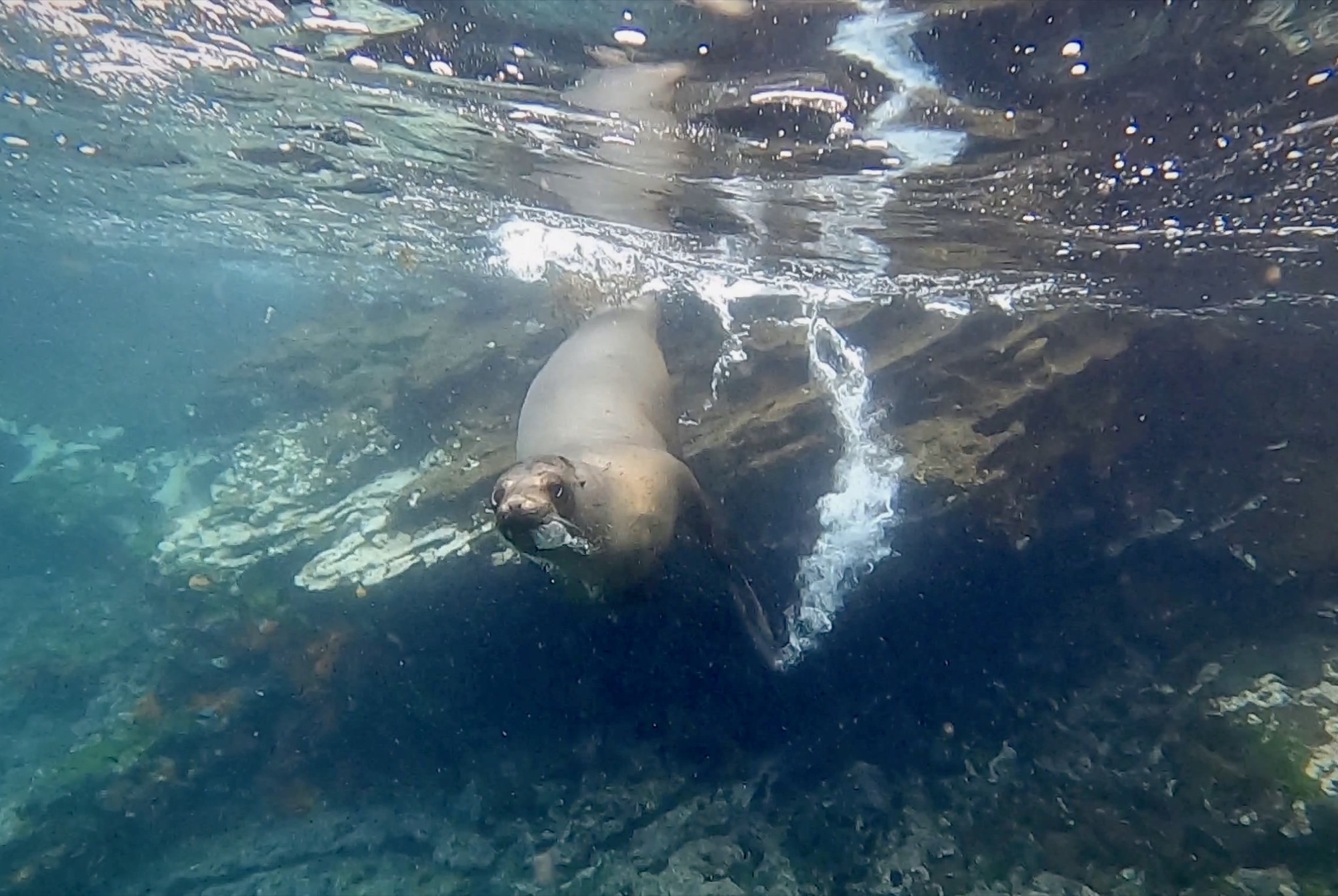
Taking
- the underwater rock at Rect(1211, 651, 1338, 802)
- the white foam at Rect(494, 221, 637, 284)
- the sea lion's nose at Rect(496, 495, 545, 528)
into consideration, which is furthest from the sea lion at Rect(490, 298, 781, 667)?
the white foam at Rect(494, 221, 637, 284)

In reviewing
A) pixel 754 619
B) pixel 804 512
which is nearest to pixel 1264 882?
pixel 754 619

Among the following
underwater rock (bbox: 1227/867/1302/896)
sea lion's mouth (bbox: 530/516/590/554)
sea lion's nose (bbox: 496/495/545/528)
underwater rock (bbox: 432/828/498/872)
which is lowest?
underwater rock (bbox: 432/828/498/872)

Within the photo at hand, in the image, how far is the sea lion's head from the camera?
432 cm

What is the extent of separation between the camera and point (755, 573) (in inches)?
358

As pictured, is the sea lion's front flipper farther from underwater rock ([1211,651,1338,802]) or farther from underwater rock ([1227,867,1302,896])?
underwater rock ([1211,651,1338,802])

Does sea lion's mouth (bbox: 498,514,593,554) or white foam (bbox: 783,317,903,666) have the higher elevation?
sea lion's mouth (bbox: 498,514,593,554)

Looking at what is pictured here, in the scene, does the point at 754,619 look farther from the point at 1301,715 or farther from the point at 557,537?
the point at 1301,715

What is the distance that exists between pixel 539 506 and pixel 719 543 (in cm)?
251

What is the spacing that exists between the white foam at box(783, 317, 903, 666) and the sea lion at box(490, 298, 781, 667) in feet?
2.73

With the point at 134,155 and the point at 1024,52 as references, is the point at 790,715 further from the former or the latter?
the point at 134,155

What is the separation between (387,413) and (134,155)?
8116mm

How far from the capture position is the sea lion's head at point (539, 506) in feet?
14.2

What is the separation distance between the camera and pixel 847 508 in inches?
380

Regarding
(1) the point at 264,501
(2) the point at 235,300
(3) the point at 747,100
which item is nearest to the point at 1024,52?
(3) the point at 747,100
